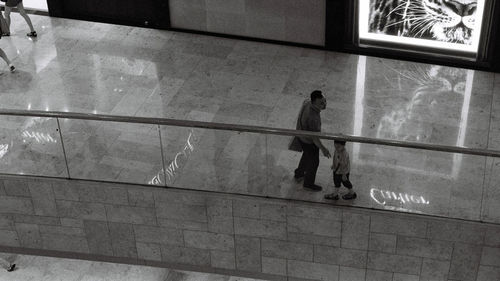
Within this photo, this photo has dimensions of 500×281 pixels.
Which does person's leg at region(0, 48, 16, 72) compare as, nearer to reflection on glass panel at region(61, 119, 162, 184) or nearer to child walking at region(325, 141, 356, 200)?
reflection on glass panel at region(61, 119, 162, 184)

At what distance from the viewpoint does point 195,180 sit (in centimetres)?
1273

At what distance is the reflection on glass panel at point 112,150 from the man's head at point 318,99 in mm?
2373

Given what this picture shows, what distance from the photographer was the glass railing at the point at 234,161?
11672 millimetres

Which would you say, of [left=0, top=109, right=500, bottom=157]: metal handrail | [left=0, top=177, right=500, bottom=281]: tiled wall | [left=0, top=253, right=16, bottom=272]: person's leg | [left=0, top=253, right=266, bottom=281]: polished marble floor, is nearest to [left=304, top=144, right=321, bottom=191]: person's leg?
[left=0, top=109, right=500, bottom=157]: metal handrail

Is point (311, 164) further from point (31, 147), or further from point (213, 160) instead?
point (31, 147)

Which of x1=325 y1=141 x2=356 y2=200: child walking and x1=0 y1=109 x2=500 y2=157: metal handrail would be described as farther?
x1=325 y1=141 x2=356 y2=200: child walking

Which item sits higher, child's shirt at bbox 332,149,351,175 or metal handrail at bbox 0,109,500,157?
metal handrail at bbox 0,109,500,157

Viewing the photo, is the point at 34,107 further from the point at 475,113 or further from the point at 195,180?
the point at 475,113

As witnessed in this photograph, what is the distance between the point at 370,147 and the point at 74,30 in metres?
8.19

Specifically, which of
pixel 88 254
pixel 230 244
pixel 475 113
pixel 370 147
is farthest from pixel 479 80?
pixel 88 254

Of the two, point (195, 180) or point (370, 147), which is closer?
point (370, 147)

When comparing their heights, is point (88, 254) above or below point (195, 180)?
below

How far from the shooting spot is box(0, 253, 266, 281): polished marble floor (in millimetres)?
15461

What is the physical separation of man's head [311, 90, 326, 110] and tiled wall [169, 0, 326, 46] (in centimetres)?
472
